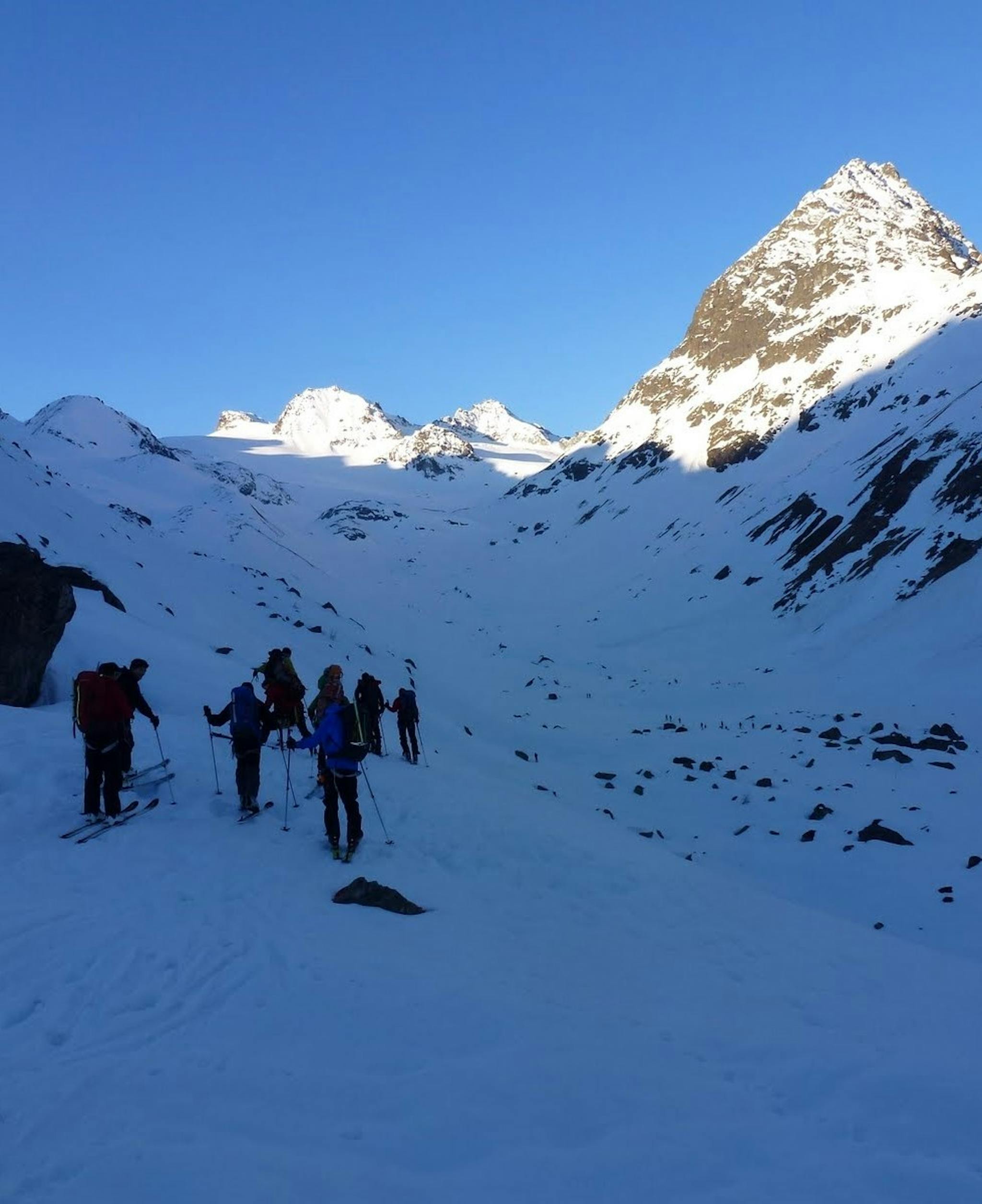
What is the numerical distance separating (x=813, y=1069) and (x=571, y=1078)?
A: 1975 millimetres

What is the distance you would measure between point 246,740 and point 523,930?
4.90 meters

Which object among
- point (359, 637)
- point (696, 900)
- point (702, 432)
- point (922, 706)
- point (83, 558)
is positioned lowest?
point (696, 900)

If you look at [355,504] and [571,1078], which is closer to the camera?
[571,1078]

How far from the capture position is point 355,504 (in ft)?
472

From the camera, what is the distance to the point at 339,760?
9570mm

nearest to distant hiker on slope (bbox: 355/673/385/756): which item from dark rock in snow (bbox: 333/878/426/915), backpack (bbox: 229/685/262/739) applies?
backpack (bbox: 229/685/262/739)

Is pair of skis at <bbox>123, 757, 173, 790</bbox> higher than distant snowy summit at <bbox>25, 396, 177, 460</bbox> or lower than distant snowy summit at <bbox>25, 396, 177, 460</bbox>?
lower

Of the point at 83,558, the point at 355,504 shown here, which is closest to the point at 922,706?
the point at 83,558

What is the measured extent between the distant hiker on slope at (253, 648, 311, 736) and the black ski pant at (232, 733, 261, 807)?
219cm

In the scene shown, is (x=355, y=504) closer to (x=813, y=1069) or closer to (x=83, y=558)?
(x=83, y=558)

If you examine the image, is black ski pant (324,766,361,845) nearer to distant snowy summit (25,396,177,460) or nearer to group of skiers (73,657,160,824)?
group of skiers (73,657,160,824)

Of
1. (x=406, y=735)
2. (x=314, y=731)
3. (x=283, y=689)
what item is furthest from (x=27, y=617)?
(x=406, y=735)

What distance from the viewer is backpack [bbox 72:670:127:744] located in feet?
32.1

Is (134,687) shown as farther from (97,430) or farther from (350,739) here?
(97,430)
